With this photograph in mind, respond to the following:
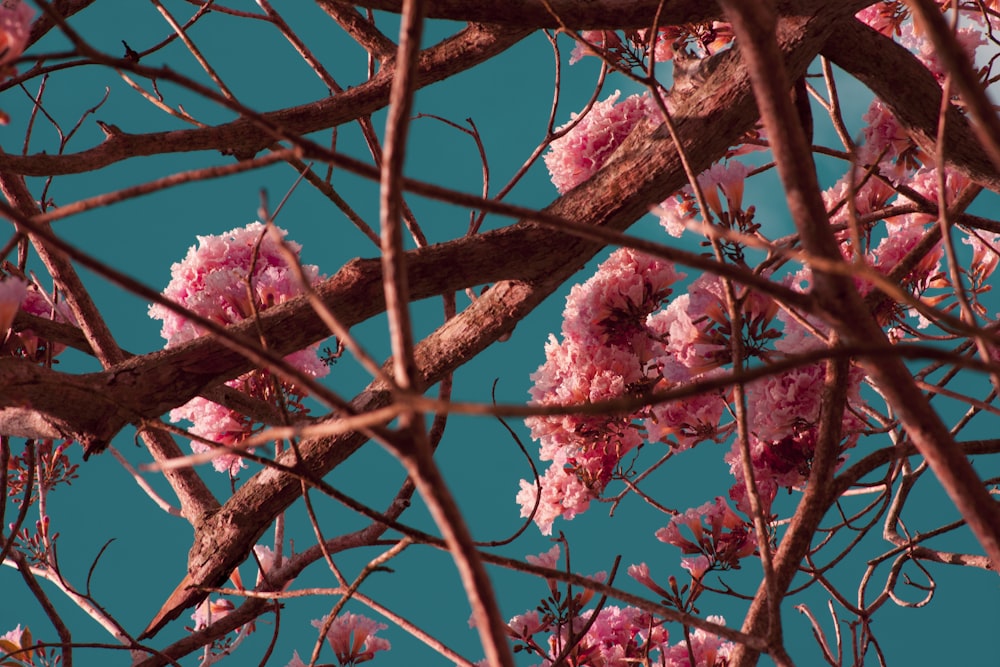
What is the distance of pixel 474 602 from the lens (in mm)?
447

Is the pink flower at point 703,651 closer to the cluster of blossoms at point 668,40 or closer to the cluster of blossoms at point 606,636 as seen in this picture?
the cluster of blossoms at point 606,636

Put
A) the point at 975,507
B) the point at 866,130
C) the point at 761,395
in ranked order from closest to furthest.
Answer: the point at 975,507 < the point at 761,395 < the point at 866,130

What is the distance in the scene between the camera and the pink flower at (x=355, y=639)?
5.67 ft

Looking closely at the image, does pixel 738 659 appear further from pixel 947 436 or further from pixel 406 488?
pixel 406 488

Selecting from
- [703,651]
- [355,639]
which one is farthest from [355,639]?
[703,651]

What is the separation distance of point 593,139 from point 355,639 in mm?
1113

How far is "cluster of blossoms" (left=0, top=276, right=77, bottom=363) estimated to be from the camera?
105cm

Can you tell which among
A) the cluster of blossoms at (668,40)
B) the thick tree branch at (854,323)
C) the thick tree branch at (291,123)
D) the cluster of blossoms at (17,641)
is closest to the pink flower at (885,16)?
the cluster of blossoms at (668,40)

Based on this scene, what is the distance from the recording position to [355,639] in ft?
5.71

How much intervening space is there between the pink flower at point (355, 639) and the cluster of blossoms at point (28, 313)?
2.48 feet

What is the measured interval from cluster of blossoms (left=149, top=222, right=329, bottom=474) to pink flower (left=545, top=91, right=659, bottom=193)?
1.79ft

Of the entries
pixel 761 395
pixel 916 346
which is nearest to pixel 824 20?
pixel 761 395

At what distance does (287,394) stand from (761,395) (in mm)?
918

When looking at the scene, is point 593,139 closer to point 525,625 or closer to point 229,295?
point 229,295
